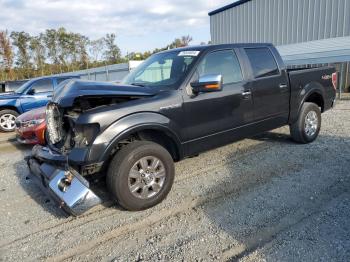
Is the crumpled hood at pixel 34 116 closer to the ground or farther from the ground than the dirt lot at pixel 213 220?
farther from the ground

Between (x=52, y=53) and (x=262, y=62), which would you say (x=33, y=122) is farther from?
(x=52, y=53)

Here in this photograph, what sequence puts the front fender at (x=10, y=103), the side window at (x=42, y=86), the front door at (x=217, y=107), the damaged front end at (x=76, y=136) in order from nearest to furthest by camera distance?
the damaged front end at (x=76, y=136) → the front door at (x=217, y=107) → the front fender at (x=10, y=103) → the side window at (x=42, y=86)

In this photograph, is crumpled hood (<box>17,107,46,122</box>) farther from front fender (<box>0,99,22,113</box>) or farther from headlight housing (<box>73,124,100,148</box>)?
headlight housing (<box>73,124,100,148</box>)

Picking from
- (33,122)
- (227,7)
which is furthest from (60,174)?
(227,7)

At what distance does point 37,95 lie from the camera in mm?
9672

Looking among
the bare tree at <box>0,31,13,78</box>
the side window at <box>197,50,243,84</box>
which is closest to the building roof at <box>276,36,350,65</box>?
the side window at <box>197,50,243,84</box>

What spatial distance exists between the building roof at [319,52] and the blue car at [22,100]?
10843 mm

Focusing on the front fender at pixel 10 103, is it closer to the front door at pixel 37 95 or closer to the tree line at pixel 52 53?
the front door at pixel 37 95

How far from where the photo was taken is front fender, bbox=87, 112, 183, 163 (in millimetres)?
3258

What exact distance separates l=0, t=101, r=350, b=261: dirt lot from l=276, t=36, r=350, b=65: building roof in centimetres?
906

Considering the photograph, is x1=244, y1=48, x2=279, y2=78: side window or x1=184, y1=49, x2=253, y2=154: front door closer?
x1=184, y1=49, x2=253, y2=154: front door

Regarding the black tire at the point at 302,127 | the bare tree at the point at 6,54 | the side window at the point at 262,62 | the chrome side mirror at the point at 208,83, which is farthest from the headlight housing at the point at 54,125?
the bare tree at the point at 6,54

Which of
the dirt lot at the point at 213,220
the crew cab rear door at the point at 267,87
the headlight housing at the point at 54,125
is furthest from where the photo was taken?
the crew cab rear door at the point at 267,87

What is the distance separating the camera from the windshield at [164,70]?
410 cm
